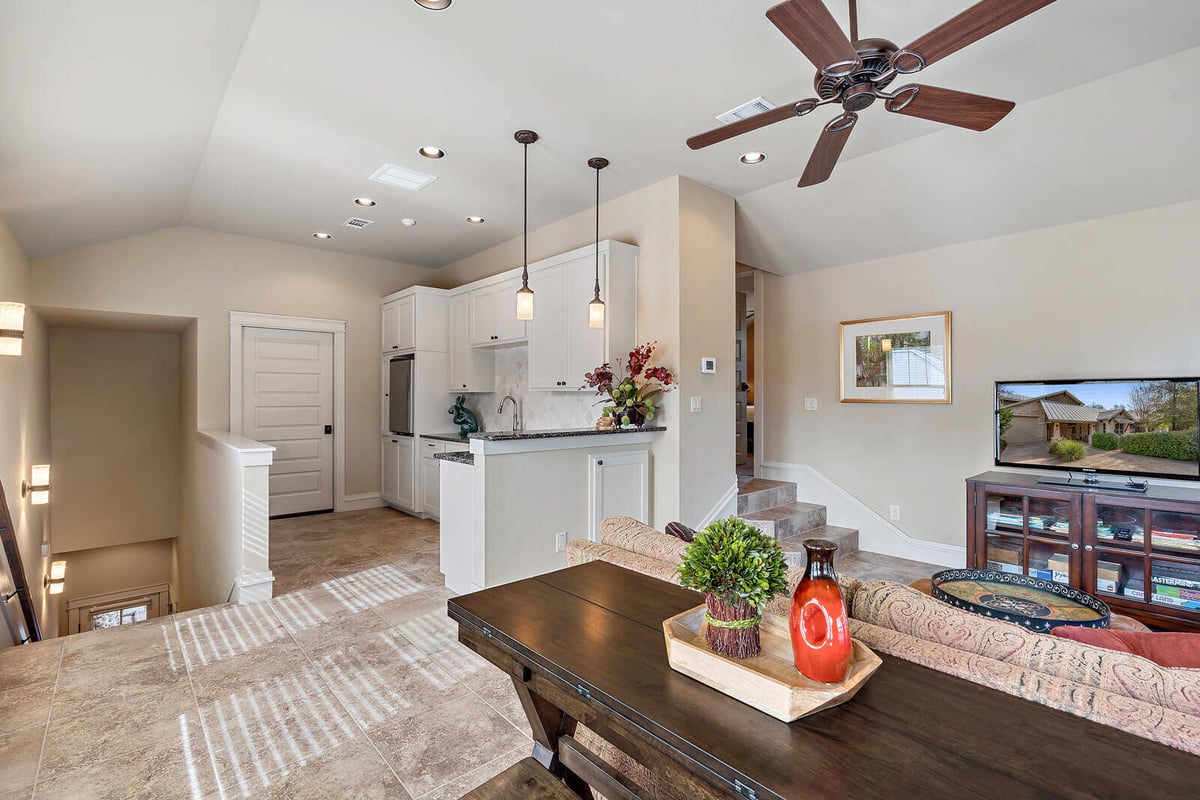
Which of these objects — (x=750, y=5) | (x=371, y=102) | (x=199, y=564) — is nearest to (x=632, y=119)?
(x=750, y=5)

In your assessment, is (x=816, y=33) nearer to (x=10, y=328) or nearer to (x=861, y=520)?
(x=861, y=520)

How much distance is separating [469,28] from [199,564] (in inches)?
215

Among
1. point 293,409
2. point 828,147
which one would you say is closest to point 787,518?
point 828,147

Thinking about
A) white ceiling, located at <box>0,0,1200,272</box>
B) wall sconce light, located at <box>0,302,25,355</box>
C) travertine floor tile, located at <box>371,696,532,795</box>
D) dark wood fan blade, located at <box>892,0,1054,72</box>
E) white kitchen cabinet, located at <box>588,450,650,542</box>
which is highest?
white ceiling, located at <box>0,0,1200,272</box>

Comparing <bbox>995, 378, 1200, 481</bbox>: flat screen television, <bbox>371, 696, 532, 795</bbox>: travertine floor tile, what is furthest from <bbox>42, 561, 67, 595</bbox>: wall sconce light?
<bbox>995, 378, 1200, 481</bbox>: flat screen television

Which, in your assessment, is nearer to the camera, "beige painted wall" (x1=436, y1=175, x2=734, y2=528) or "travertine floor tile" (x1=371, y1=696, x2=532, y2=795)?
"travertine floor tile" (x1=371, y1=696, x2=532, y2=795)

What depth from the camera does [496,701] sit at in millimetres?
2344

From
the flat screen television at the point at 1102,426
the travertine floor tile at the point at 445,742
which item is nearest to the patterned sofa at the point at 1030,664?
the travertine floor tile at the point at 445,742

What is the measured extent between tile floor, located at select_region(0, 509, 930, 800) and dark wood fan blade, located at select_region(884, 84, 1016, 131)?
274cm

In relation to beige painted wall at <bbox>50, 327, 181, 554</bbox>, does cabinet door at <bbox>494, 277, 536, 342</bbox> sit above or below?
above

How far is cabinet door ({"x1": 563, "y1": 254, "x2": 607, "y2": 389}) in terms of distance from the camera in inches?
164

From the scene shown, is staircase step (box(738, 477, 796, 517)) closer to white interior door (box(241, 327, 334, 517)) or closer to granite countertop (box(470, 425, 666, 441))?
granite countertop (box(470, 425, 666, 441))

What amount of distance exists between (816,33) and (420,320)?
483 centimetres

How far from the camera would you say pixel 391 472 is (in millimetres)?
6227
